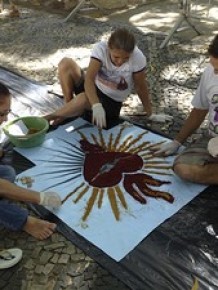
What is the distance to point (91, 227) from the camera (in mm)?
2090

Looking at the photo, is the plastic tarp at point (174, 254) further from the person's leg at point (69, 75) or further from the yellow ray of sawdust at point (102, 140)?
the person's leg at point (69, 75)

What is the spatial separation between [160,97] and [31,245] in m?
1.94

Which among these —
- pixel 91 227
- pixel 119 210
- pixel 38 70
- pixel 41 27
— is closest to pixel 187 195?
pixel 119 210

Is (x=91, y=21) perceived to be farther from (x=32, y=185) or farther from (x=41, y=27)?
(x=32, y=185)

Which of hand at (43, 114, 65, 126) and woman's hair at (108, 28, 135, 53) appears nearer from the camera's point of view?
woman's hair at (108, 28, 135, 53)

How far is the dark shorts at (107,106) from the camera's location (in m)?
2.85

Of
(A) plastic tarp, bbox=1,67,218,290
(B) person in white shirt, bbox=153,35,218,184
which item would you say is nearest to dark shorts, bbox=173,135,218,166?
(B) person in white shirt, bbox=153,35,218,184

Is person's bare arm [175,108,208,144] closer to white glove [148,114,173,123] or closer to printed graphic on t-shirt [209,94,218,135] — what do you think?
printed graphic on t-shirt [209,94,218,135]

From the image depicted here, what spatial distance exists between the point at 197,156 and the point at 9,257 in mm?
1242

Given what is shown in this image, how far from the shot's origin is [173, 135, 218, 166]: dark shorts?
2.30 meters

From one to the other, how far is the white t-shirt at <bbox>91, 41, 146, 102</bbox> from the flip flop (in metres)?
1.37

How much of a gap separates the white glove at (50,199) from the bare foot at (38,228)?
4.2 inches

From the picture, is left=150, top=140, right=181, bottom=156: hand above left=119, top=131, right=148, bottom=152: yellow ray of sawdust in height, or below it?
above

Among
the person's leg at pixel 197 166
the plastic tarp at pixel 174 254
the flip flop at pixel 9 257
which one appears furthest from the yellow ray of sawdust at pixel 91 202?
the person's leg at pixel 197 166
